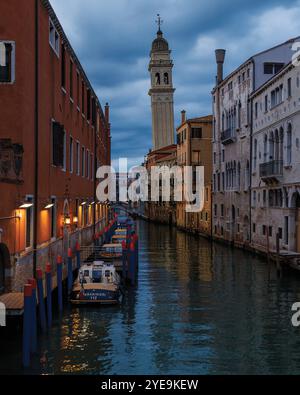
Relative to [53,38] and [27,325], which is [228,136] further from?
[27,325]

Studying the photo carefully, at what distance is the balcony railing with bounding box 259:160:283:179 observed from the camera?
3381cm

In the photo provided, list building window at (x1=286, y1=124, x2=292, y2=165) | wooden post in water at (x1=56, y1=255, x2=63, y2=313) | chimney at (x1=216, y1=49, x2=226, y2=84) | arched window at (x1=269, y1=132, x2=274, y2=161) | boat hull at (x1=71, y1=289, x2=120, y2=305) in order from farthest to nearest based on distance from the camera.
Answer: chimney at (x1=216, y1=49, x2=226, y2=84), arched window at (x1=269, y1=132, x2=274, y2=161), building window at (x1=286, y1=124, x2=292, y2=165), boat hull at (x1=71, y1=289, x2=120, y2=305), wooden post in water at (x1=56, y1=255, x2=63, y2=313)

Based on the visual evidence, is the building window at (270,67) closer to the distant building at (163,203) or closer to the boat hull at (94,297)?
the boat hull at (94,297)

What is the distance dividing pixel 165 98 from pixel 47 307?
104 meters

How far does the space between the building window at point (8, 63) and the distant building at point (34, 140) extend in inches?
1.4

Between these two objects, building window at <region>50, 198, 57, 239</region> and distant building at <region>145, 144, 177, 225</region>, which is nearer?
building window at <region>50, 198, 57, 239</region>

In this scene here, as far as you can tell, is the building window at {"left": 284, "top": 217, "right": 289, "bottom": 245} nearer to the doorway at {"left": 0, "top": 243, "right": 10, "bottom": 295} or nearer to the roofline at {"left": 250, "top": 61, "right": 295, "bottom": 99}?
the roofline at {"left": 250, "top": 61, "right": 295, "bottom": 99}

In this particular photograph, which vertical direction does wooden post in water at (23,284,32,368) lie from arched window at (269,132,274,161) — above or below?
below

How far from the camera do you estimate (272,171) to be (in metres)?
34.7

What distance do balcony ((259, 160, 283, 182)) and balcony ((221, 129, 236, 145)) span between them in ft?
34.6

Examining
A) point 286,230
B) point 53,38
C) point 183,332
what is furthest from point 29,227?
point 286,230

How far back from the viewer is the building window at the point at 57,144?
78.0ft

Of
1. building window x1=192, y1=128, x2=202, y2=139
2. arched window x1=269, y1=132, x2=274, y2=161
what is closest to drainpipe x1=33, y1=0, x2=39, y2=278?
arched window x1=269, y1=132, x2=274, y2=161

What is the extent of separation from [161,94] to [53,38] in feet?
314
